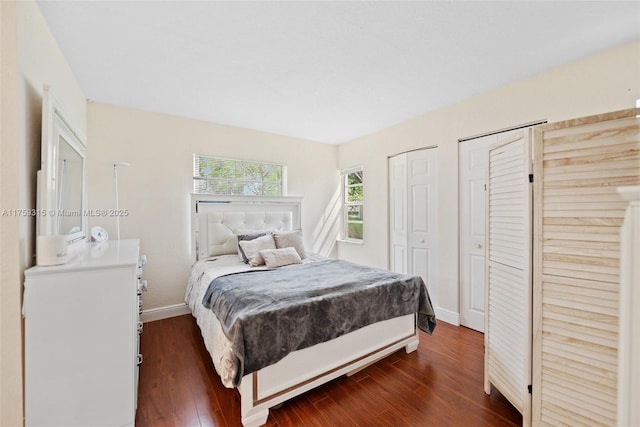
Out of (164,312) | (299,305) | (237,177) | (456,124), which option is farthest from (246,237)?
(456,124)

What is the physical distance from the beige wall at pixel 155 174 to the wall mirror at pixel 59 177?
0.70 metres

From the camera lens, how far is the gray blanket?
1594 millimetres

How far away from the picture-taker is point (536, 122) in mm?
2426

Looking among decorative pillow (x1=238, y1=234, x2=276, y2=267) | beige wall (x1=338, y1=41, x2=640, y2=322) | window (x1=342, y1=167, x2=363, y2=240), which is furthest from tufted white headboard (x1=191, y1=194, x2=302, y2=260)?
beige wall (x1=338, y1=41, x2=640, y2=322)

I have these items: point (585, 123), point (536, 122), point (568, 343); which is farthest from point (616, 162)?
point (536, 122)

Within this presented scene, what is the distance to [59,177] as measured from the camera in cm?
169

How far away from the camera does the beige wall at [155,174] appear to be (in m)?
2.92

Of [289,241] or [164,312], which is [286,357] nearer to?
[289,241]

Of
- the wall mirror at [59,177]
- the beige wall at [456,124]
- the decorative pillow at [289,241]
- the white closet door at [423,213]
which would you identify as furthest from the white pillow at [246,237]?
the white closet door at [423,213]

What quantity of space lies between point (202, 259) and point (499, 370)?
10.4ft

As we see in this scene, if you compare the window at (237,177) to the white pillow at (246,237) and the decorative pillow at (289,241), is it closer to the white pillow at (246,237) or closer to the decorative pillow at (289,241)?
the white pillow at (246,237)

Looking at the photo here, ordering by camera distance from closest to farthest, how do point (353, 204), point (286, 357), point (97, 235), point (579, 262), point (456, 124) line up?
point (579, 262) → point (286, 357) → point (97, 235) → point (456, 124) → point (353, 204)

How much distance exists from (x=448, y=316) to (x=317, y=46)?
318 centimetres

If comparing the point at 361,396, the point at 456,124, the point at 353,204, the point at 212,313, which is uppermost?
the point at 456,124
